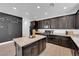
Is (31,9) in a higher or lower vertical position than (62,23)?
higher

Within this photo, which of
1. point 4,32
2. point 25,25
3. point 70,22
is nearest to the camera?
point 4,32

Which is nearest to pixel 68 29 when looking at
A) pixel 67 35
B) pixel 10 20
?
pixel 67 35

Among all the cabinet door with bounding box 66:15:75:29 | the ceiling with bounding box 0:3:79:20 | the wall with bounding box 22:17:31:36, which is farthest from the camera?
the cabinet door with bounding box 66:15:75:29

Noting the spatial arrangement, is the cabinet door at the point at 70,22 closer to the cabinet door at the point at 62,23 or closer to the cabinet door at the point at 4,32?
the cabinet door at the point at 62,23

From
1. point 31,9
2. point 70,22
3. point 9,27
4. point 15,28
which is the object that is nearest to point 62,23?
point 70,22

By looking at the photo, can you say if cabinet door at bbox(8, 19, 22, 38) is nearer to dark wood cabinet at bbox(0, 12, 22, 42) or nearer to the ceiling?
dark wood cabinet at bbox(0, 12, 22, 42)

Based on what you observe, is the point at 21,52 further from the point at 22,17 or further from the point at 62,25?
the point at 62,25

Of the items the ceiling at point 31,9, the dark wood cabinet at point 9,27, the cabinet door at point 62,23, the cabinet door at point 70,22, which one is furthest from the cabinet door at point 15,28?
the cabinet door at point 70,22

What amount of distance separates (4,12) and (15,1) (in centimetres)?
36

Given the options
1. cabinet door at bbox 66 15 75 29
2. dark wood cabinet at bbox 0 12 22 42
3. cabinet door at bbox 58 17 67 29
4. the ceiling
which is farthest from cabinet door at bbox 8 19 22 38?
cabinet door at bbox 66 15 75 29

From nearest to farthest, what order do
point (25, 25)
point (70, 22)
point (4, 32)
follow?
point (4, 32), point (25, 25), point (70, 22)

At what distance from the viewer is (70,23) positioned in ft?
11.6

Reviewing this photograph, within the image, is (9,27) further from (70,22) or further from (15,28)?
(70,22)

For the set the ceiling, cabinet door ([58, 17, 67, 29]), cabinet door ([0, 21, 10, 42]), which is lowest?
cabinet door ([0, 21, 10, 42])
